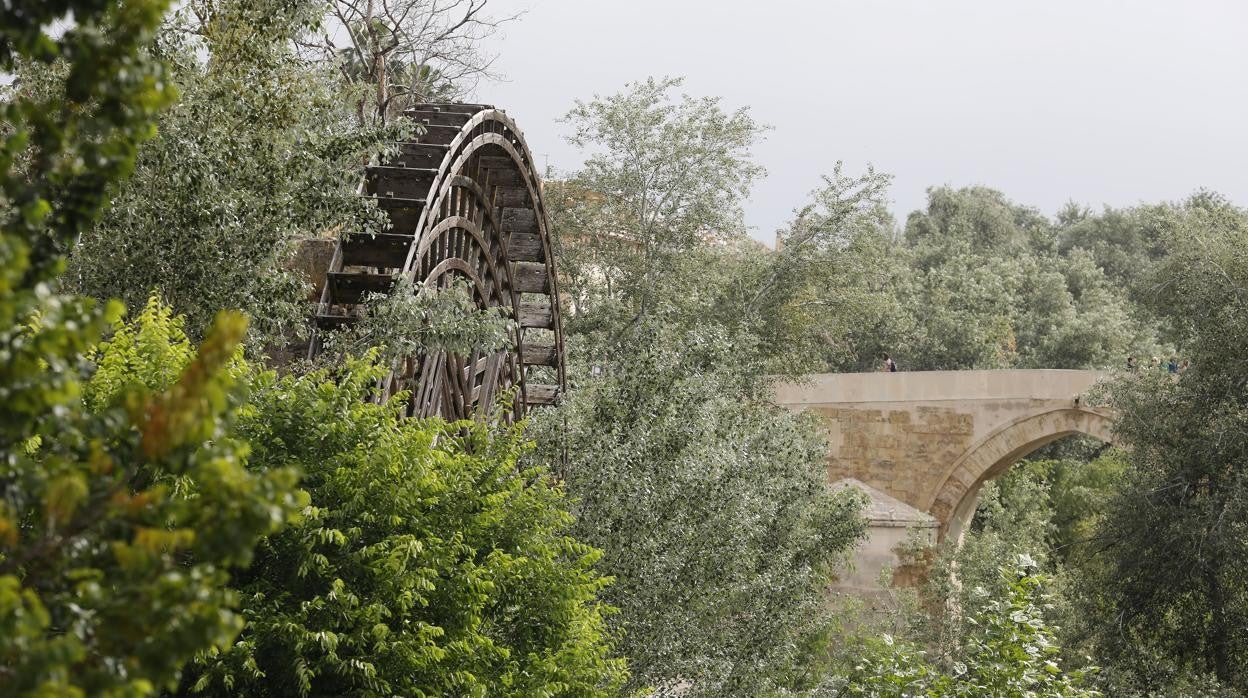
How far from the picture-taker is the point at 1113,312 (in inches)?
1352

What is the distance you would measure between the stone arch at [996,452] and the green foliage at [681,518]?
12.6 meters

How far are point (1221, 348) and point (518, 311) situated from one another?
24.8 ft

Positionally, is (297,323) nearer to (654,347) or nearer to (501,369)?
(654,347)

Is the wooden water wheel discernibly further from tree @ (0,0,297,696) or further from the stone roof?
the stone roof

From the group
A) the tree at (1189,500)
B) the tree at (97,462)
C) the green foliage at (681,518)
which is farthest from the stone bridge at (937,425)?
the tree at (97,462)

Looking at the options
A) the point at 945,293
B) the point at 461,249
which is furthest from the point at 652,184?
the point at 945,293

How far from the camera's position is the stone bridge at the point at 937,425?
2514 centimetres

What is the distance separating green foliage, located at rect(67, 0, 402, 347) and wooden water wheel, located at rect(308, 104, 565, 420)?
0.75m

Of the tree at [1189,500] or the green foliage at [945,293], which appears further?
the green foliage at [945,293]

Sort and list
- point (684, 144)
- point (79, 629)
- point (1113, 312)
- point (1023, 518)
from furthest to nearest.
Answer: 1. point (1113, 312)
2. point (1023, 518)
3. point (684, 144)
4. point (79, 629)

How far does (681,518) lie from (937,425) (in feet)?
52.8

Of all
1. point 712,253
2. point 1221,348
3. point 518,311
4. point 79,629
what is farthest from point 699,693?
point 712,253

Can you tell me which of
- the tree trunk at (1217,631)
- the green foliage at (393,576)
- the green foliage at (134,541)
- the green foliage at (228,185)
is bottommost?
the tree trunk at (1217,631)

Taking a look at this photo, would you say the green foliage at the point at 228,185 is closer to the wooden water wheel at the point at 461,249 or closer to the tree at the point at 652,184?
the wooden water wheel at the point at 461,249
